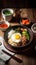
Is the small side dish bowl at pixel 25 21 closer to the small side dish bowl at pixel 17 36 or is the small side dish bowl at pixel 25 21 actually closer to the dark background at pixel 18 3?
the small side dish bowl at pixel 17 36

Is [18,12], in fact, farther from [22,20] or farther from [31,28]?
[31,28]

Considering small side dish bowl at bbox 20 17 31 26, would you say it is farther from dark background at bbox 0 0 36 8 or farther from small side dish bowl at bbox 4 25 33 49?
dark background at bbox 0 0 36 8

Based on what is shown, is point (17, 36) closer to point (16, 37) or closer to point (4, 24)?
point (16, 37)

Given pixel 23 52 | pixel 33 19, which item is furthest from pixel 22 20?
pixel 23 52

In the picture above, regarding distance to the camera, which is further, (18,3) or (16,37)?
(18,3)

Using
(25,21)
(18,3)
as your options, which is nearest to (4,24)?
(25,21)

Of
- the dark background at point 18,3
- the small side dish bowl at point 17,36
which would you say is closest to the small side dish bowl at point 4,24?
the small side dish bowl at point 17,36

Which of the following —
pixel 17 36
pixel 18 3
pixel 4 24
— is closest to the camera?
pixel 17 36

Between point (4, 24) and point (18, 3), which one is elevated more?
point (18, 3)
